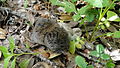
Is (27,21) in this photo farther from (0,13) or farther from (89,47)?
(89,47)

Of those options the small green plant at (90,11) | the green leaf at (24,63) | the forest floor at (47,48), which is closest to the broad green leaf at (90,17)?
the small green plant at (90,11)

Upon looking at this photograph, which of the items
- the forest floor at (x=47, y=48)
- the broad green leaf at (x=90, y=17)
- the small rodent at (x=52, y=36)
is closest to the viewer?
the forest floor at (x=47, y=48)

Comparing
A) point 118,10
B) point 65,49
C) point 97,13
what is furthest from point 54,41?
point 118,10

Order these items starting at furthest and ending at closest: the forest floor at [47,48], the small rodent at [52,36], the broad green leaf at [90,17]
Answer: the broad green leaf at [90,17] < the small rodent at [52,36] < the forest floor at [47,48]

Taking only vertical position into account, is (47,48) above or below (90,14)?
below

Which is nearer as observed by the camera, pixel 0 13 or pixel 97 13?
pixel 97 13

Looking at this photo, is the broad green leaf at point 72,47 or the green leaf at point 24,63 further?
the broad green leaf at point 72,47

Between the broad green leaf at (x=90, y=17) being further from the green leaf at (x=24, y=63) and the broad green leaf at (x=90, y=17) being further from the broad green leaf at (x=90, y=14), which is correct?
the green leaf at (x=24, y=63)

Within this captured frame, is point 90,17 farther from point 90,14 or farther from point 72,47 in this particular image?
point 72,47

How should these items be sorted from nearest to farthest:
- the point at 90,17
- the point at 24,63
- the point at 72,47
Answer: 1. the point at 24,63
2. the point at 72,47
3. the point at 90,17

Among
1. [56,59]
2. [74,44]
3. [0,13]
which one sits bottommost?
[56,59]

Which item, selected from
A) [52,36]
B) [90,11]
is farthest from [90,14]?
[52,36]
